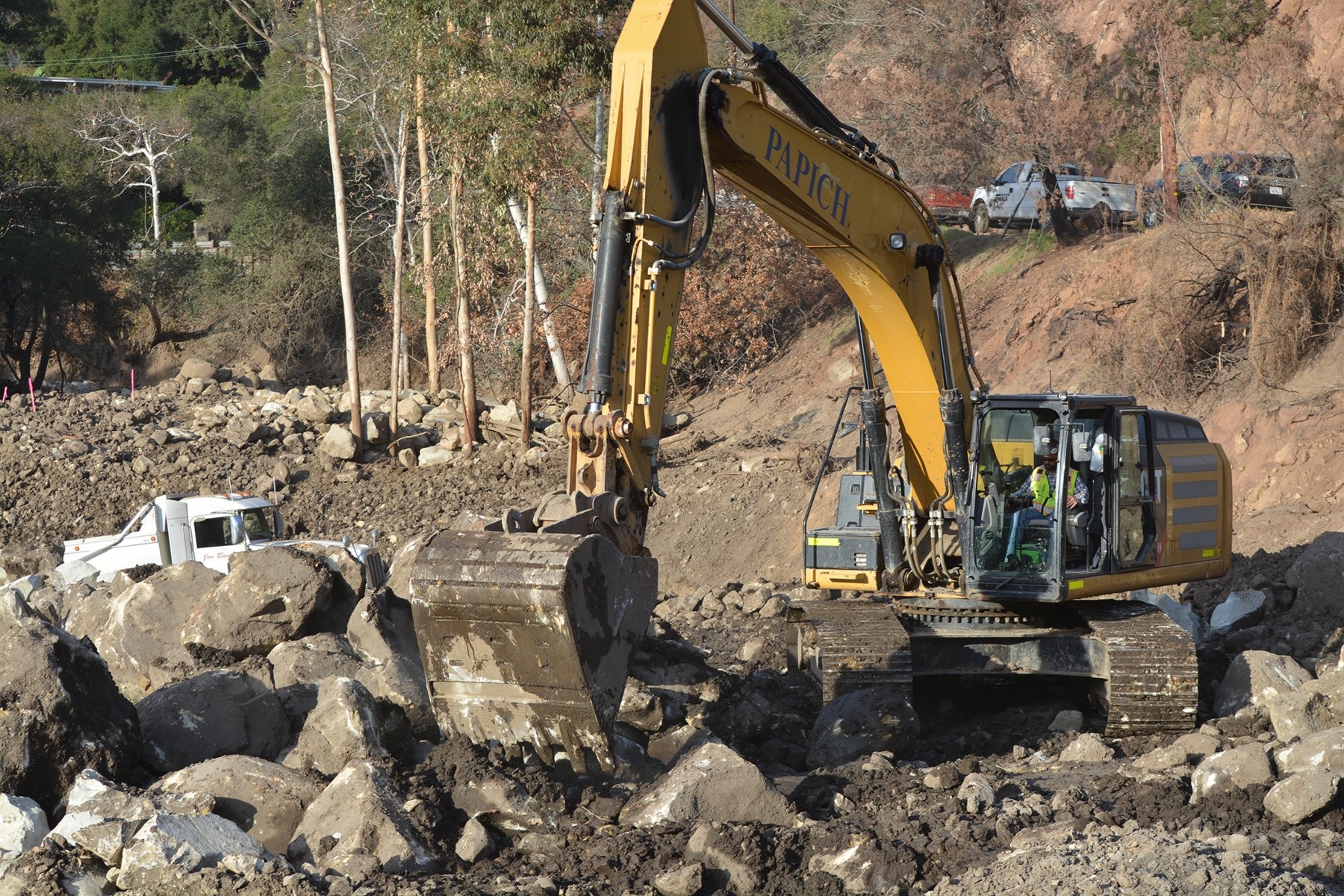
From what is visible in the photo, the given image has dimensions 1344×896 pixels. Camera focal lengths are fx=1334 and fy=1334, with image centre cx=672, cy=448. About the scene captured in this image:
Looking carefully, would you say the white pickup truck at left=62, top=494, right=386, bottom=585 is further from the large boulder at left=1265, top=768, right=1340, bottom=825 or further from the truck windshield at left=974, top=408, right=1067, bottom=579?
the large boulder at left=1265, top=768, right=1340, bottom=825

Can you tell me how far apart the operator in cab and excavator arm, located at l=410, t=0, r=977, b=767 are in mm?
2415

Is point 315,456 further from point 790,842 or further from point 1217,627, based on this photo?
point 790,842

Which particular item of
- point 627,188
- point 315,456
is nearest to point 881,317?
point 627,188

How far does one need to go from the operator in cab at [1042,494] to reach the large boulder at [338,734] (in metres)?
4.79

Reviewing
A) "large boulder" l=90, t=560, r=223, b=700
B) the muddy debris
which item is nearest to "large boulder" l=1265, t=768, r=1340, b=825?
the muddy debris

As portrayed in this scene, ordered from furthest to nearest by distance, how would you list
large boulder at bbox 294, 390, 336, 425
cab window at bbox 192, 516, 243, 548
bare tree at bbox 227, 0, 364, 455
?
large boulder at bbox 294, 390, 336, 425, bare tree at bbox 227, 0, 364, 455, cab window at bbox 192, 516, 243, 548

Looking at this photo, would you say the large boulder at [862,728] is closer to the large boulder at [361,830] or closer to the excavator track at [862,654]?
the excavator track at [862,654]

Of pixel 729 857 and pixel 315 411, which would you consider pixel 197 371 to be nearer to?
pixel 315 411

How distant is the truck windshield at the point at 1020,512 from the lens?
9750mm

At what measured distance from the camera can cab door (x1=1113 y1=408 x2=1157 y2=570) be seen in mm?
10008

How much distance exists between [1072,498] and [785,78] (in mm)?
3724

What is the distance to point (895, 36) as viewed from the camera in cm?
2769

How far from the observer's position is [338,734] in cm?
766

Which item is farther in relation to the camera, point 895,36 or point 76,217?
point 76,217
